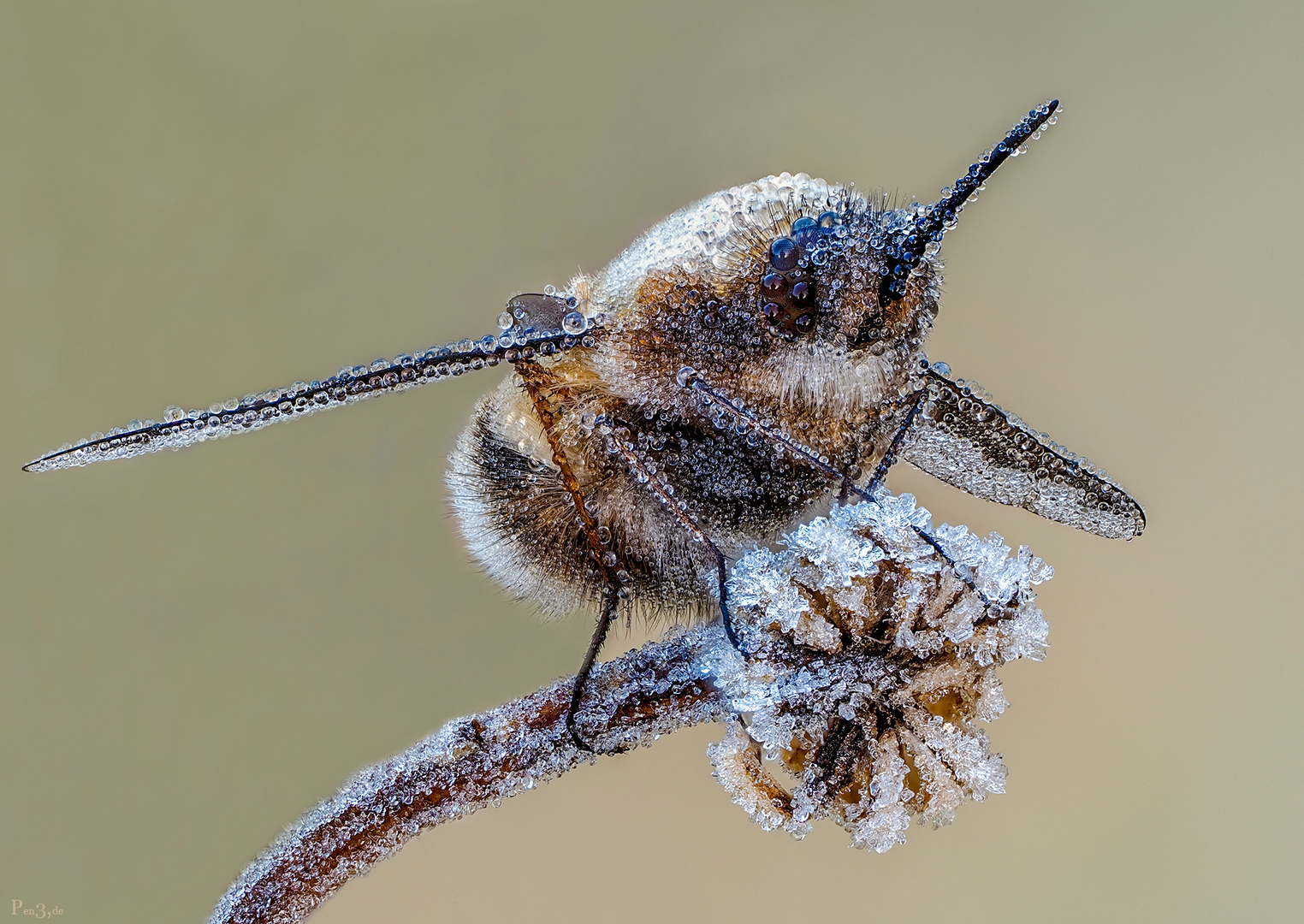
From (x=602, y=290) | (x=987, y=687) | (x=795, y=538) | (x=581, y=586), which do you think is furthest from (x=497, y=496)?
(x=987, y=687)

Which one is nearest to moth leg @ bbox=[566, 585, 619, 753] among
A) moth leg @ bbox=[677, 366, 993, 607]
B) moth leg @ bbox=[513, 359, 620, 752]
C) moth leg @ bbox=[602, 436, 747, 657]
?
moth leg @ bbox=[513, 359, 620, 752]

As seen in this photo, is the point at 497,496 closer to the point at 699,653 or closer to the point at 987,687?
the point at 699,653

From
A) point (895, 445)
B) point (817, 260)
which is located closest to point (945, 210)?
point (817, 260)

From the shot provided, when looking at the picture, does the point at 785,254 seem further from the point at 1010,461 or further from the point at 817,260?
the point at 1010,461

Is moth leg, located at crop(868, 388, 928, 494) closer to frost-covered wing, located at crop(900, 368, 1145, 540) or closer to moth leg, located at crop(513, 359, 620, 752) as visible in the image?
frost-covered wing, located at crop(900, 368, 1145, 540)

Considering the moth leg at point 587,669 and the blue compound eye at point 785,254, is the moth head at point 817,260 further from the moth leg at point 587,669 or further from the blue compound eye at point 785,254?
the moth leg at point 587,669

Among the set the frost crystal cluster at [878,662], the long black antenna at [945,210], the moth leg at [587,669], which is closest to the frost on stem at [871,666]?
the frost crystal cluster at [878,662]

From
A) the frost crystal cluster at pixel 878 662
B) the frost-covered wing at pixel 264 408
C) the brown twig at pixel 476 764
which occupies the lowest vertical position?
the frost crystal cluster at pixel 878 662
